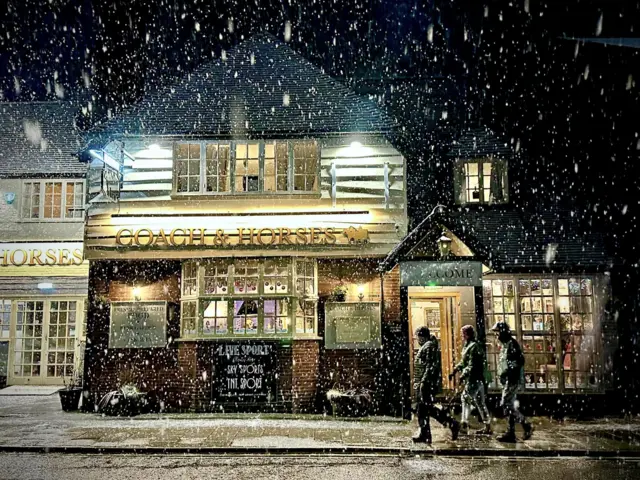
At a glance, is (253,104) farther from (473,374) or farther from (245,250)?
(473,374)

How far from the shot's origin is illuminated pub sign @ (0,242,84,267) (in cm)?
1863

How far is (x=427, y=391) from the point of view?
10.4 m

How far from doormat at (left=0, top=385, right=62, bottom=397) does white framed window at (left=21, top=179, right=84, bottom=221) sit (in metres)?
5.21

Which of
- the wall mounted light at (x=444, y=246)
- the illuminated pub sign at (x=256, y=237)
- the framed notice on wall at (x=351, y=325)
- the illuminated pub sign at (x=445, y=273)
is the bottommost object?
the framed notice on wall at (x=351, y=325)

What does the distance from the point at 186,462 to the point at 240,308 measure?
18.3ft

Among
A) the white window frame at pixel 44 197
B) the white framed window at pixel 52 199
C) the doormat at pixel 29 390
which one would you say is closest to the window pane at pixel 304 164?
the white window frame at pixel 44 197

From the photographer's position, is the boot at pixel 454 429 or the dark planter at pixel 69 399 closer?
the boot at pixel 454 429

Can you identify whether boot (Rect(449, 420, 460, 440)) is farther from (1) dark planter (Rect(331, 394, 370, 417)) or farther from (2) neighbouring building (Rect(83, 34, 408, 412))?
(2) neighbouring building (Rect(83, 34, 408, 412))

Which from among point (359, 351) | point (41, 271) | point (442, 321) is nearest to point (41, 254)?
point (41, 271)

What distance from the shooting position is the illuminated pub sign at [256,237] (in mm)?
14141

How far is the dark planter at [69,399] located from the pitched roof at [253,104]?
6.30 meters

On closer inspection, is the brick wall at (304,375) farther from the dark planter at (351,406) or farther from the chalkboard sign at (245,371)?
the dark planter at (351,406)

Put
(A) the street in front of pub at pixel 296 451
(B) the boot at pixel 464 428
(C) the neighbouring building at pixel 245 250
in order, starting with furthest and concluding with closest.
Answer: (C) the neighbouring building at pixel 245 250 → (B) the boot at pixel 464 428 → (A) the street in front of pub at pixel 296 451

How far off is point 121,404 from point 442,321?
850cm
